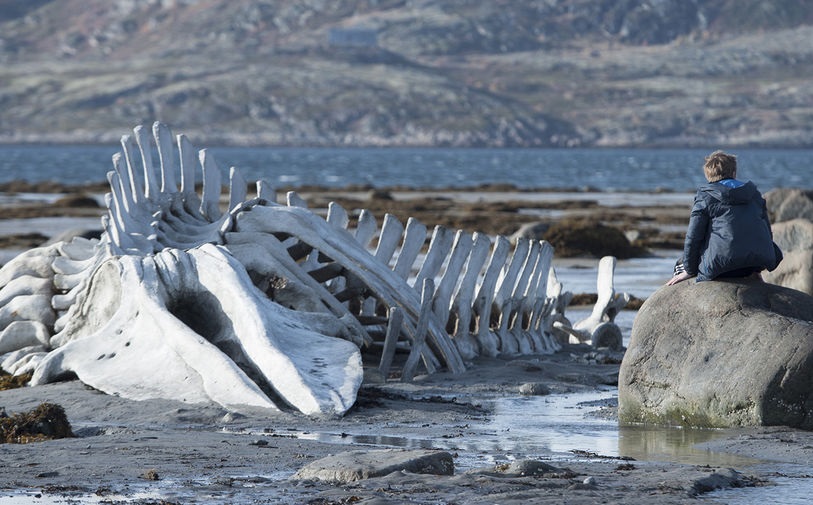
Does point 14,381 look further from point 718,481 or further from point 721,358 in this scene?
point 718,481

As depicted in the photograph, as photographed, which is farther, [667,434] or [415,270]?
[415,270]

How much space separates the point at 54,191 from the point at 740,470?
58.0 m

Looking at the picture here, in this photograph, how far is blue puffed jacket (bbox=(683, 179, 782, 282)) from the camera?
28.8 ft

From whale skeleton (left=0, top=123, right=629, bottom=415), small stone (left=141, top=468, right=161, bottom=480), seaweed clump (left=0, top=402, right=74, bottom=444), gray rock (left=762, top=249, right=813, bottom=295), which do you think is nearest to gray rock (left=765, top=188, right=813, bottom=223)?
gray rock (left=762, top=249, right=813, bottom=295)

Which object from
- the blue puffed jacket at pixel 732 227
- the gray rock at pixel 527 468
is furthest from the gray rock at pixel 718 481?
the blue puffed jacket at pixel 732 227

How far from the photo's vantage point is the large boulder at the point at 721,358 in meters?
8.24

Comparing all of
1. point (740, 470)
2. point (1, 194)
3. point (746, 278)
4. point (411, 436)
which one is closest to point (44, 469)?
point (411, 436)

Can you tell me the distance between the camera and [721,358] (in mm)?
8500

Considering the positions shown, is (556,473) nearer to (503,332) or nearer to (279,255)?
(279,255)

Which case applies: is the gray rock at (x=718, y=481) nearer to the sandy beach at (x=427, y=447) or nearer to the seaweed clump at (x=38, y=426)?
the sandy beach at (x=427, y=447)

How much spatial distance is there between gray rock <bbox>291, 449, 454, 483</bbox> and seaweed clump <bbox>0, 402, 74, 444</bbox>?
6.34 ft

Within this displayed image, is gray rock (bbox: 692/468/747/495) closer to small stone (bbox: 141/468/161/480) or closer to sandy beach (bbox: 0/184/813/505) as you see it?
sandy beach (bbox: 0/184/813/505)

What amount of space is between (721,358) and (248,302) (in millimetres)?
2991

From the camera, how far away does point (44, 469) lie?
686 centimetres
